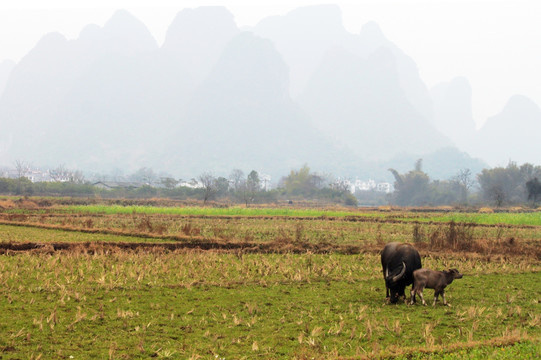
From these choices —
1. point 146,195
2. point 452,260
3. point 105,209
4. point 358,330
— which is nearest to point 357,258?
point 452,260

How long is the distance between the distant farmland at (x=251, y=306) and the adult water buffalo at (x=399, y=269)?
1.56 ft

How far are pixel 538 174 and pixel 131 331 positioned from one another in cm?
11441

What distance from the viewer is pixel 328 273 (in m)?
18.0

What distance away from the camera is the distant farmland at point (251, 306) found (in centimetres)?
942

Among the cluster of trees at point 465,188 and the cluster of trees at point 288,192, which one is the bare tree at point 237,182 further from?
the cluster of trees at point 465,188

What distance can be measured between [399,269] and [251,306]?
154 inches

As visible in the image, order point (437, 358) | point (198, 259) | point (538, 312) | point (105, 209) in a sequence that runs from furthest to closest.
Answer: point (105, 209)
point (198, 259)
point (538, 312)
point (437, 358)

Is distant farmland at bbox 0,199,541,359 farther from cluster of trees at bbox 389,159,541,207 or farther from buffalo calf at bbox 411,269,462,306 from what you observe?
cluster of trees at bbox 389,159,541,207

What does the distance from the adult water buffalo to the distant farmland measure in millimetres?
477

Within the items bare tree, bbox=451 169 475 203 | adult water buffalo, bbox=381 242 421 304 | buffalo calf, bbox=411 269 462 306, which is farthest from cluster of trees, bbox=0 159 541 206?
buffalo calf, bbox=411 269 462 306

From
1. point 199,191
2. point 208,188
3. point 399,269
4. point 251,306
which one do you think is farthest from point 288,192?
point 251,306

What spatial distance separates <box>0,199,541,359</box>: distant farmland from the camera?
30.9 feet

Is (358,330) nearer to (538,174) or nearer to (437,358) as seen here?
(437,358)

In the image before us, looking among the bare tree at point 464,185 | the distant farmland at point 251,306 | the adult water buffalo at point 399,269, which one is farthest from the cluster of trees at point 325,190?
the adult water buffalo at point 399,269
